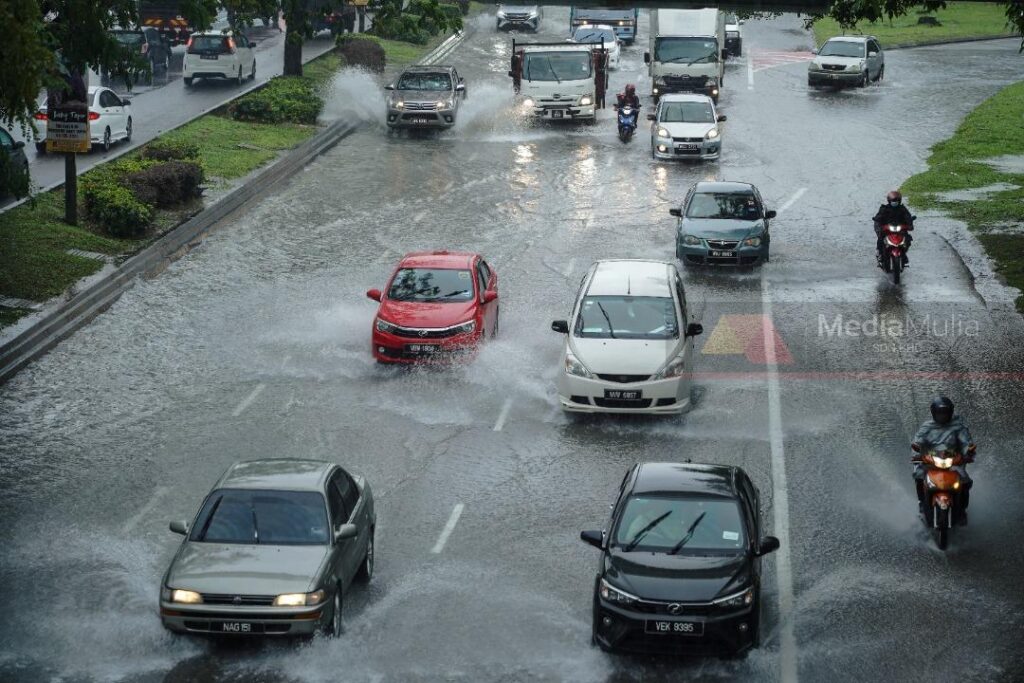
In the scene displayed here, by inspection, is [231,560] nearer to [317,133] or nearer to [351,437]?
[351,437]

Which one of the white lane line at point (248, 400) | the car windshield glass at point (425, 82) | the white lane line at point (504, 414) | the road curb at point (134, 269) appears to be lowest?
the white lane line at point (248, 400)

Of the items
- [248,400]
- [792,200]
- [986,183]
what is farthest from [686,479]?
[986,183]

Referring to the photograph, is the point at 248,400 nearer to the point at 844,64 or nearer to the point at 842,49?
the point at 844,64

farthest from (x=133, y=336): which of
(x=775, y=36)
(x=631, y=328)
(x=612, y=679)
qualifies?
(x=775, y=36)

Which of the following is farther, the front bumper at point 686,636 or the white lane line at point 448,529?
the white lane line at point 448,529

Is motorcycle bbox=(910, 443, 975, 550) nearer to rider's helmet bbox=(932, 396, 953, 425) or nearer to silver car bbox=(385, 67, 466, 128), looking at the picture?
rider's helmet bbox=(932, 396, 953, 425)

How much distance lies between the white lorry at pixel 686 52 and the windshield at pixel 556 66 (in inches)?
160

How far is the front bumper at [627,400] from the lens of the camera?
66.2ft

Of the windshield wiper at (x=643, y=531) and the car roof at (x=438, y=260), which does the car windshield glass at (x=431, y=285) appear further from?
the windshield wiper at (x=643, y=531)

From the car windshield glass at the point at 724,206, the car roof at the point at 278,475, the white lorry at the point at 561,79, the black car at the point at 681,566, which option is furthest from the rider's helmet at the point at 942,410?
the white lorry at the point at 561,79

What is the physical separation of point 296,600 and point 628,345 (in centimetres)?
871

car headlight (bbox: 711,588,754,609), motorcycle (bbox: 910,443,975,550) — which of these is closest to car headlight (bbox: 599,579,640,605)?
car headlight (bbox: 711,588,754,609)

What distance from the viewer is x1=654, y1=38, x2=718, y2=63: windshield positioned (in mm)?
49469

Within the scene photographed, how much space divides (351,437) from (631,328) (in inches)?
163
